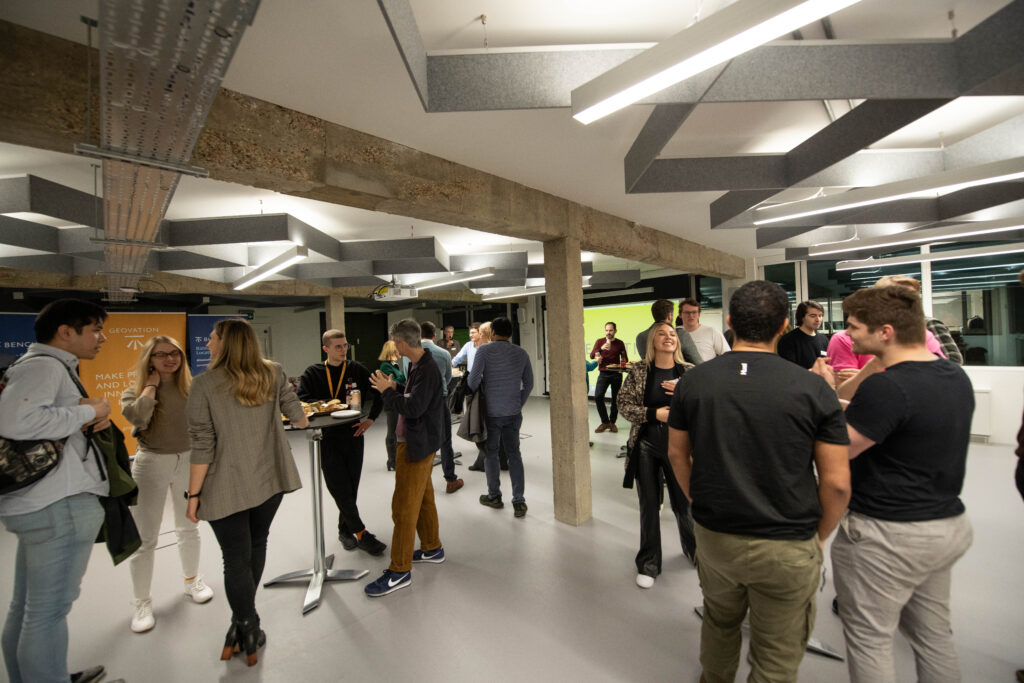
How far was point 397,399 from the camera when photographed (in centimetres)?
262

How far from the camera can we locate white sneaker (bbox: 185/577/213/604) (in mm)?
2623

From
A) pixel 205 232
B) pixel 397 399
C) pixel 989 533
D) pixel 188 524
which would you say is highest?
pixel 205 232

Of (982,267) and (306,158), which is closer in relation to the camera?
(306,158)

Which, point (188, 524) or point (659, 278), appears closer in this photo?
point (188, 524)

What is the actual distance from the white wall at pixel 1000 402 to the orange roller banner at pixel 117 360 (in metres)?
10.9

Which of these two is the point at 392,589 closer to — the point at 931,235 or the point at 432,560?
the point at 432,560

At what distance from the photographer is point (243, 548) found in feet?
6.78

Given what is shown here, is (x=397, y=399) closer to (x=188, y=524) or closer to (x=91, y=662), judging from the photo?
(x=188, y=524)

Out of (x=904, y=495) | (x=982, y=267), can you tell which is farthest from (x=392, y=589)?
(x=982, y=267)

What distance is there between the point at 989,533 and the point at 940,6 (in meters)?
3.56

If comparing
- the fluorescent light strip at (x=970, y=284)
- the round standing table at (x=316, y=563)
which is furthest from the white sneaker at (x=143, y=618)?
the fluorescent light strip at (x=970, y=284)

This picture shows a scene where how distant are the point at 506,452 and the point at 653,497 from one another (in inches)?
60.0

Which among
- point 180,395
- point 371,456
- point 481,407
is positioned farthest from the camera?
point 371,456

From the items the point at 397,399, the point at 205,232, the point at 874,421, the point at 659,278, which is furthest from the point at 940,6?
the point at 659,278
